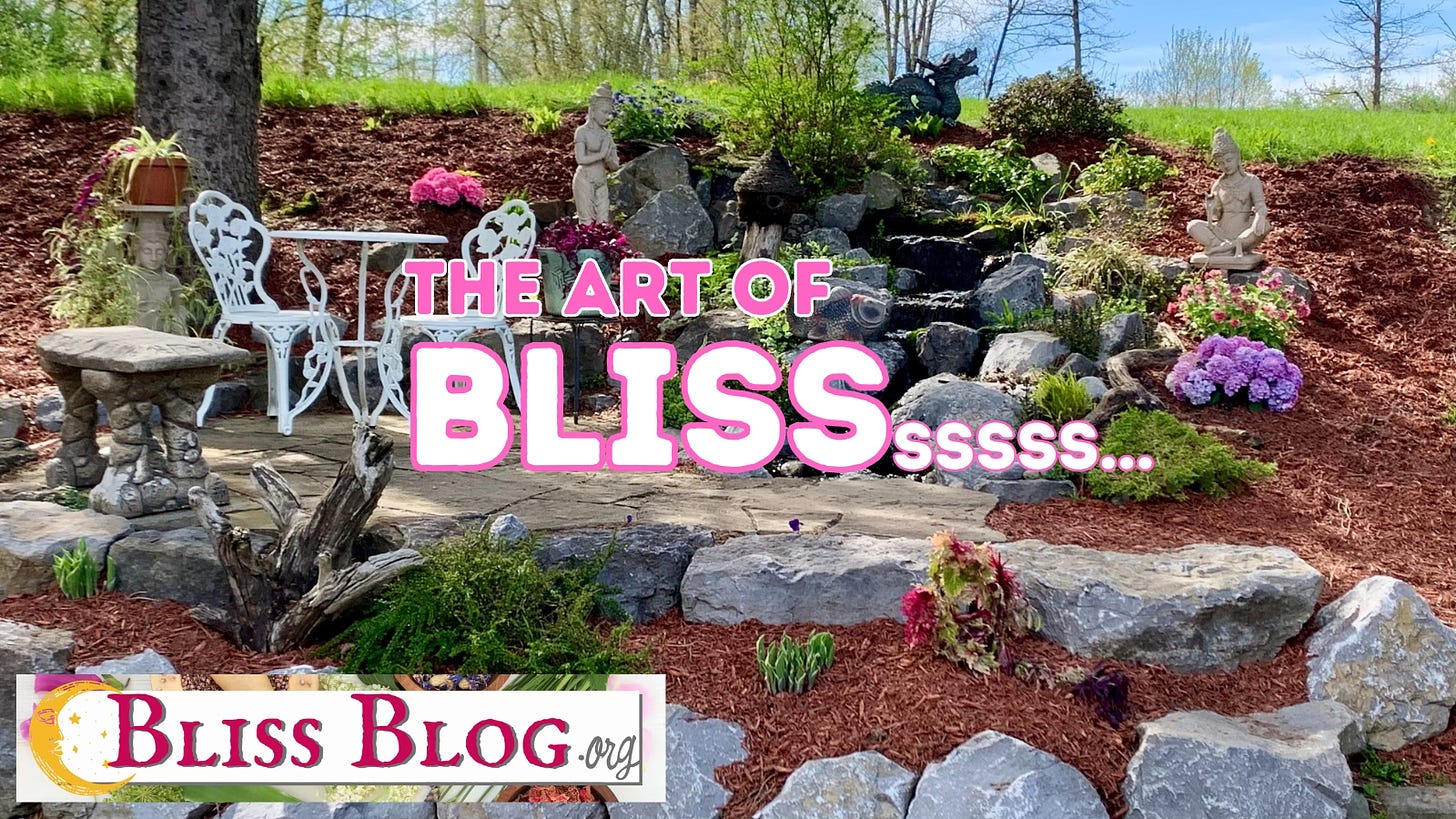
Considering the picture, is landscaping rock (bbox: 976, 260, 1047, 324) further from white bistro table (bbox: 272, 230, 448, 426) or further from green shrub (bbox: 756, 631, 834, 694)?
green shrub (bbox: 756, 631, 834, 694)

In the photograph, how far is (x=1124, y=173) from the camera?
9555mm

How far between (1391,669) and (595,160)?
20.2 feet

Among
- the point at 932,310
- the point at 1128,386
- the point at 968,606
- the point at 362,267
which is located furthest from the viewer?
the point at 932,310

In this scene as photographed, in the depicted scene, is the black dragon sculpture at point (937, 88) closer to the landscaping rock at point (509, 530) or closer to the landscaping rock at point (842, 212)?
the landscaping rock at point (842, 212)

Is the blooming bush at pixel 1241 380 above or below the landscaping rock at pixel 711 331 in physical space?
below

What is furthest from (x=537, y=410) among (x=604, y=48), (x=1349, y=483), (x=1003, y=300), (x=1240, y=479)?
(x=604, y=48)

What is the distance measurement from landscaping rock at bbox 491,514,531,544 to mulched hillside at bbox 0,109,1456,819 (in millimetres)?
544

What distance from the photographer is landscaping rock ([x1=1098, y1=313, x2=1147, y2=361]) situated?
6484mm

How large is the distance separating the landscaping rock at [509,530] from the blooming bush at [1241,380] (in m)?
3.80

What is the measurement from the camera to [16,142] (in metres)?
9.79

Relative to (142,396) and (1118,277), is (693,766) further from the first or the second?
(1118,277)

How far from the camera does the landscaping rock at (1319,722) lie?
9.88ft

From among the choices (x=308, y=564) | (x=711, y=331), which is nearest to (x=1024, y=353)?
(x=711, y=331)

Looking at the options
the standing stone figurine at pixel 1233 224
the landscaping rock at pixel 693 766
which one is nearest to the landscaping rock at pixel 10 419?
the landscaping rock at pixel 693 766
